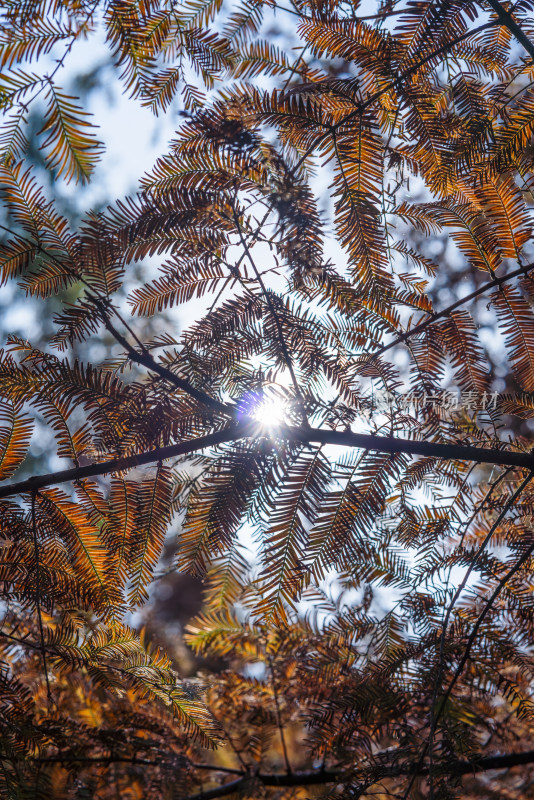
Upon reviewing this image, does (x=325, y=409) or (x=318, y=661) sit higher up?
(x=325, y=409)

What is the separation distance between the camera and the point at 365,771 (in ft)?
2.40

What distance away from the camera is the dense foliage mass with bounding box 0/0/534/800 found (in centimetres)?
72

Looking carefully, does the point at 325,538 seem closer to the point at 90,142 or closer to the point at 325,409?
the point at 325,409

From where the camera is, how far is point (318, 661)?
1036mm

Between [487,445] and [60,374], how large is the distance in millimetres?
744

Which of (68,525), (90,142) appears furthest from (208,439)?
(90,142)

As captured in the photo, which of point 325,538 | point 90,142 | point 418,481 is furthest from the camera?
point 418,481

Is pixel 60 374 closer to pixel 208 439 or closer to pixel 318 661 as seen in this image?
pixel 208 439

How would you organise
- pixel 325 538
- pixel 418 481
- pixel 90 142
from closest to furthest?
pixel 90 142, pixel 325 538, pixel 418 481

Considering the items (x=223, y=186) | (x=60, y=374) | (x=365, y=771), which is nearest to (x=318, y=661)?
(x=365, y=771)

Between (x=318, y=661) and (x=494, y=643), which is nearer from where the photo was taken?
(x=494, y=643)

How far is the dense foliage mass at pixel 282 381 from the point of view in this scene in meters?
0.72

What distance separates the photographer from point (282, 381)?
83 cm

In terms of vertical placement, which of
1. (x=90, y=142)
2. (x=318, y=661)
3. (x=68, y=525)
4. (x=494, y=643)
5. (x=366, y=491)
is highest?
(x=90, y=142)
